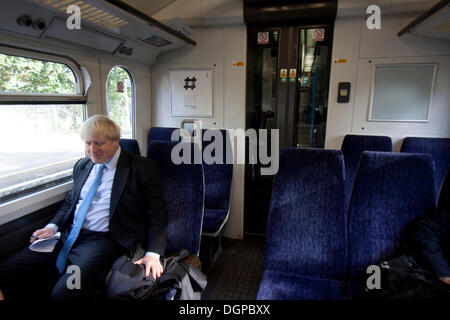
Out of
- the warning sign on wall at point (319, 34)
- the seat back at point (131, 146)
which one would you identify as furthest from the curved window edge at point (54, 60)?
the warning sign on wall at point (319, 34)

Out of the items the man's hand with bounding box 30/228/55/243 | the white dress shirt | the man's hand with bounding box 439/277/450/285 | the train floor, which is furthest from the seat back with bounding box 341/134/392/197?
the man's hand with bounding box 30/228/55/243

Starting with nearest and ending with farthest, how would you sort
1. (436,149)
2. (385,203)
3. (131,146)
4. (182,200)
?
(385,203)
(182,200)
(131,146)
(436,149)

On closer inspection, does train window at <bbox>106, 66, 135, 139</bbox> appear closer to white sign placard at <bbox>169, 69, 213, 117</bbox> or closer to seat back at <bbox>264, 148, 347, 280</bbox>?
white sign placard at <bbox>169, 69, 213, 117</bbox>

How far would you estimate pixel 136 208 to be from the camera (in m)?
1.93

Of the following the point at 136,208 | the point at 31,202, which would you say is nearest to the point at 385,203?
the point at 136,208

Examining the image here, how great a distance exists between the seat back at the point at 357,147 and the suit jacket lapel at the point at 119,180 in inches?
87.8

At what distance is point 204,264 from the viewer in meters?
3.03

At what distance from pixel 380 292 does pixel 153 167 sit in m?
1.54

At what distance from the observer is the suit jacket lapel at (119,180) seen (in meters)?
1.87

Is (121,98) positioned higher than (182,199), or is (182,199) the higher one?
(121,98)

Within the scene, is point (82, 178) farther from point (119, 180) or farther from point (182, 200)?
point (182, 200)

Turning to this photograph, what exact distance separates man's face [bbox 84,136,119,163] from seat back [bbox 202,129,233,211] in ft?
4.18

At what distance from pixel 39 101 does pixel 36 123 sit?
205mm

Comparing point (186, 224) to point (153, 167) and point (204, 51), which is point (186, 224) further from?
A: point (204, 51)
